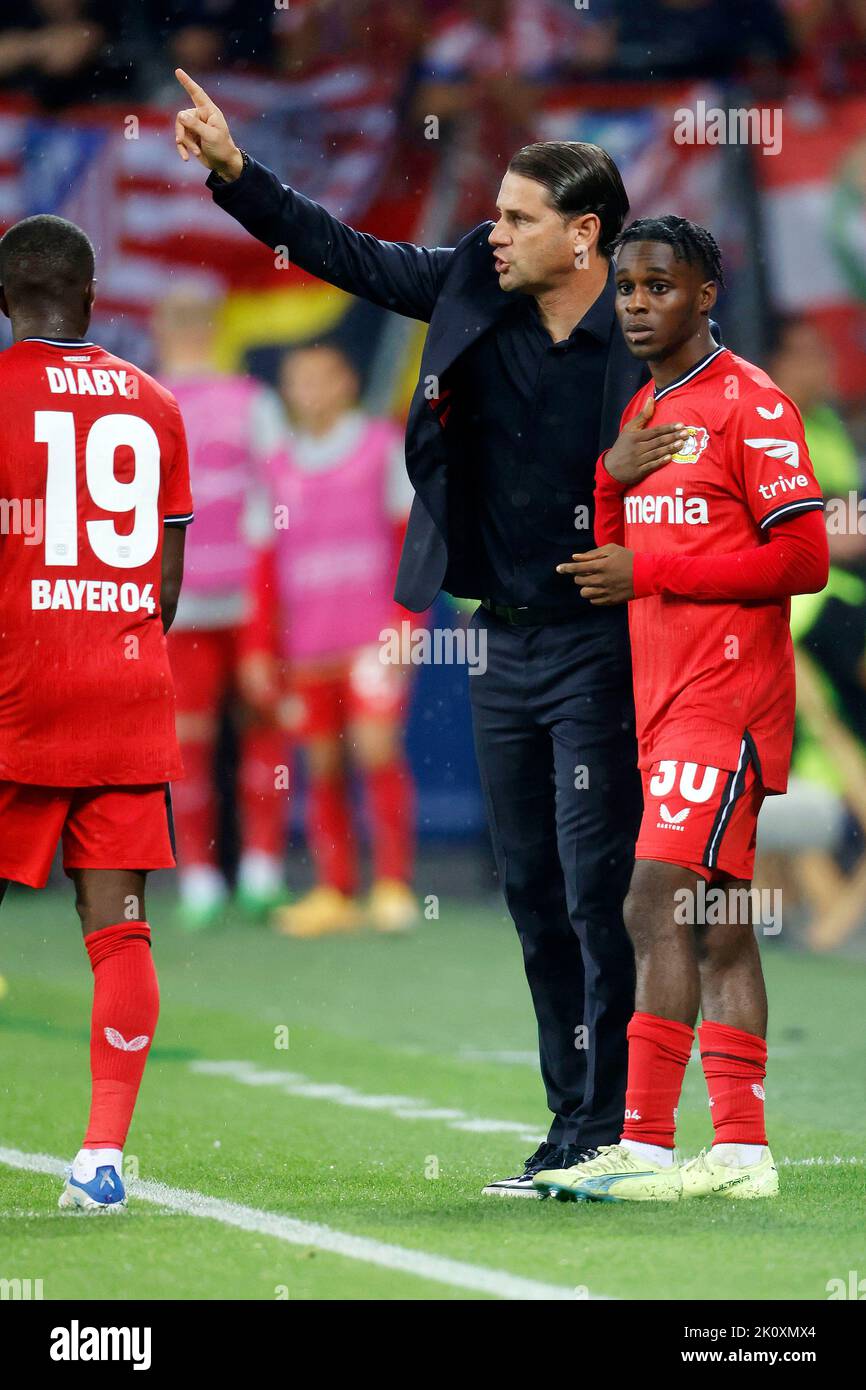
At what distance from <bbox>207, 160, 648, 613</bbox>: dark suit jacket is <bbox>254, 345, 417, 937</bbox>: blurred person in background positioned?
17.3 feet

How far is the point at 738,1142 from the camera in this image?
449 cm

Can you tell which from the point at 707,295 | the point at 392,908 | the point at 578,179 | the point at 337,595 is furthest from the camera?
the point at 337,595

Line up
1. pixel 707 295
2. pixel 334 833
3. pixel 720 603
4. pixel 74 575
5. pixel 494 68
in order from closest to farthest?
pixel 74 575 → pixel 720 603 → pixel 707 295 → pixel 334 833 → pixel 494 68

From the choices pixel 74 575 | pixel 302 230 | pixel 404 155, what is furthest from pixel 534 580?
pixel 404 155

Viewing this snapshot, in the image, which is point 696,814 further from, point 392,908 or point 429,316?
point 392,908

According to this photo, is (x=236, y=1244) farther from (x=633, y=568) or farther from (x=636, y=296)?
(x=636, y=296)

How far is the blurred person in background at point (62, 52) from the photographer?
11.8 metres

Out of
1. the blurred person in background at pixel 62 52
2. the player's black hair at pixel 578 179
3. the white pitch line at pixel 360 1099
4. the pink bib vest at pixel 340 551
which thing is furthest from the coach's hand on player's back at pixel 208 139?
the blurred person in background at pixel 62 52

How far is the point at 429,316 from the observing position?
4.85 m

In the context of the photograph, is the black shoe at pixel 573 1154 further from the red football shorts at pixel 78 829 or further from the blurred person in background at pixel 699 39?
the blurred person in background at pixel 699 39

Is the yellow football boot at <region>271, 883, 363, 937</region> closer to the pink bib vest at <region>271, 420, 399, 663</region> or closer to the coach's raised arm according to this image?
the pink bib vest at <region>271, 420, 399, 663</region>

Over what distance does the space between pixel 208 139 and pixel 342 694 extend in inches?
236
